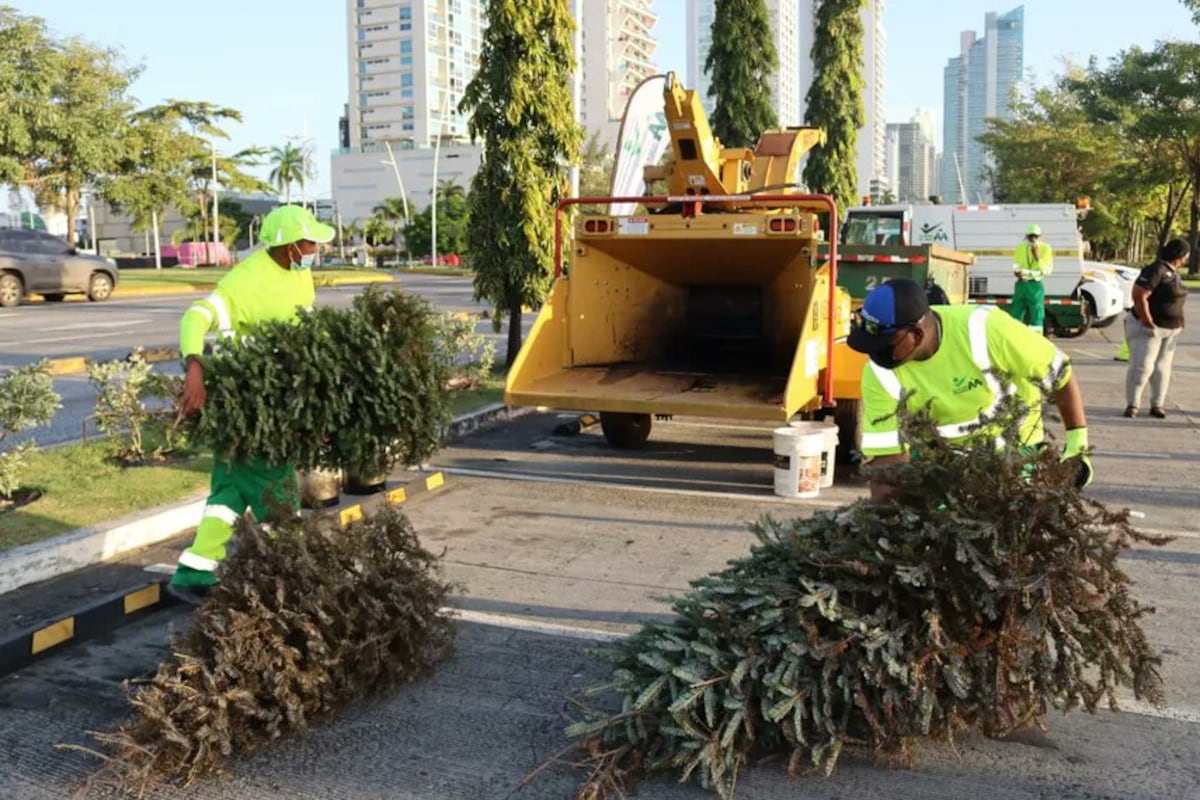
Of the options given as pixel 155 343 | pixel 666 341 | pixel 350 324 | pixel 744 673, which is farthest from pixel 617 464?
pixel 155 343

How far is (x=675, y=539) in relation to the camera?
6184 mm

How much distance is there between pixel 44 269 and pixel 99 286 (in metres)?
1.85

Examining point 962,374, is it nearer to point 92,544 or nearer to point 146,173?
point 92,544

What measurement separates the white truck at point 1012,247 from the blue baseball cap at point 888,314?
14296 millimetres

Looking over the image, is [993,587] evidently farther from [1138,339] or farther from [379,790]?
[1138,339]

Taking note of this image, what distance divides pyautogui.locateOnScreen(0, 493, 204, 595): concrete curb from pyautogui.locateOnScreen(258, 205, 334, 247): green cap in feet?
6.35

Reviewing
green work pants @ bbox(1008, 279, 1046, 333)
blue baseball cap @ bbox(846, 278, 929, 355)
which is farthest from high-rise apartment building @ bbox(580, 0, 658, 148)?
blue baseball cap @ bbox(846, 278, 929, 355)

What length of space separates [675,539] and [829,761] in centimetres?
307

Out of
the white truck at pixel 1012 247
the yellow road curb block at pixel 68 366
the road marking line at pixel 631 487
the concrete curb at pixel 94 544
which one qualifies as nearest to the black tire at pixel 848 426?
the road marking line at pixel 631 487

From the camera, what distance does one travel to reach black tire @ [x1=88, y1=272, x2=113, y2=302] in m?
24.4

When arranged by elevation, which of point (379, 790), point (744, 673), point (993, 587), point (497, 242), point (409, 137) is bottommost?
point (379, 790)

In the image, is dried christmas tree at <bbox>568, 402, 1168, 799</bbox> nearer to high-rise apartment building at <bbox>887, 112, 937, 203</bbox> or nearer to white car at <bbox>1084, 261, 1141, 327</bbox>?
white car at <bbox>1084, 261, 1141, 327</bbox>

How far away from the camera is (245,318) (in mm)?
4773

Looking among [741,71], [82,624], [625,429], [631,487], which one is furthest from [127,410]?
[741,71]
